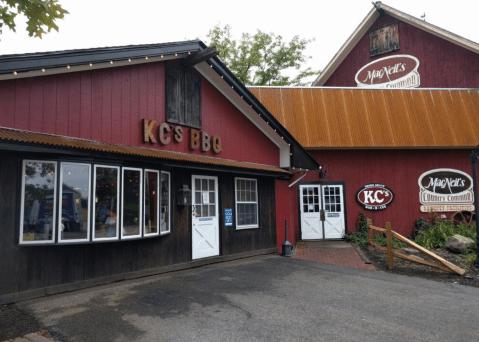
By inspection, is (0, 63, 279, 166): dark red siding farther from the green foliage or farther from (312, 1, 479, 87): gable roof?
(312, 1, 479, 87): gable roof

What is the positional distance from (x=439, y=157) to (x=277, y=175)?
314 inches

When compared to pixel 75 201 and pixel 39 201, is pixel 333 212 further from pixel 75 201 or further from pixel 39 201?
pixel 39 201

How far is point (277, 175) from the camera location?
11891 millimetres

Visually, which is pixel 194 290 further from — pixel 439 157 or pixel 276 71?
pixel 276 71

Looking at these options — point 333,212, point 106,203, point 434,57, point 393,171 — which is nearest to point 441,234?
point 393,171

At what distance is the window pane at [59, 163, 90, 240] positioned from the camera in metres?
6.43

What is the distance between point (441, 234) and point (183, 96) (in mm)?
10488

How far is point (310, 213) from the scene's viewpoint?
14.8 meters

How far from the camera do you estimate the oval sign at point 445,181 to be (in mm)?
15172

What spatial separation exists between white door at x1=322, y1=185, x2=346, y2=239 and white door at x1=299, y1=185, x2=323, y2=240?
28 cm

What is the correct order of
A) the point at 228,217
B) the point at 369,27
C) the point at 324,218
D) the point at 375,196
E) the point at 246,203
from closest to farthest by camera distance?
the point at 228,217 → the point at 246,203 → the point at 324,218 → the point at 375,196 → the point at 369,27

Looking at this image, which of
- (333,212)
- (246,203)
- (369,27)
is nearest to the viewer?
(246,203)

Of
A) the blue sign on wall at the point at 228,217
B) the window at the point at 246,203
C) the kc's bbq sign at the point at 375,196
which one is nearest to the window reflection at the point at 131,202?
the blue sign on wall at the point at 228,217

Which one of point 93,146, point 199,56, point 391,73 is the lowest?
point 93,146
